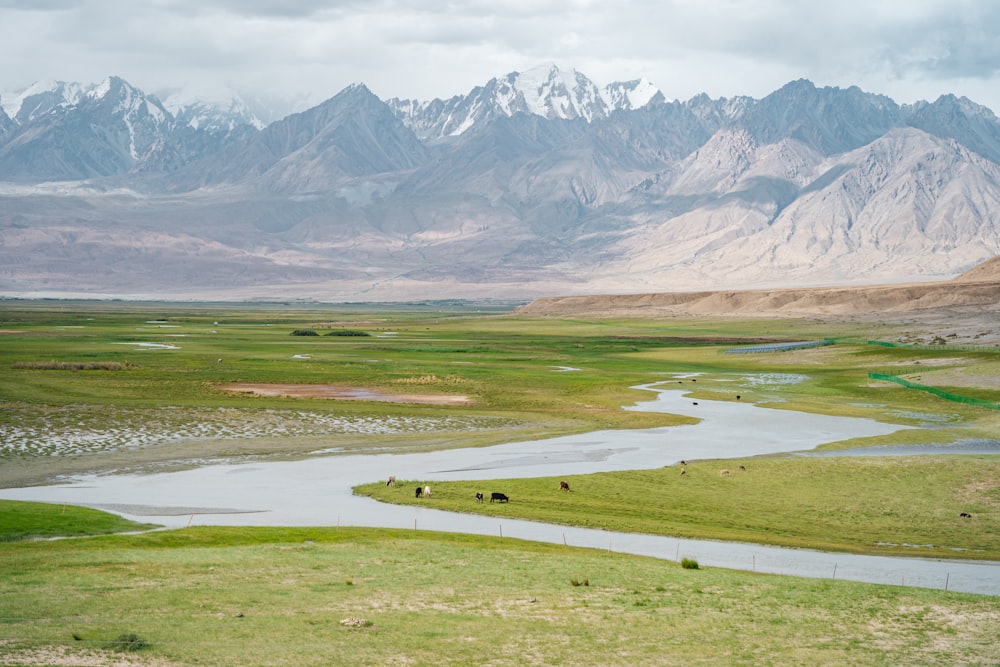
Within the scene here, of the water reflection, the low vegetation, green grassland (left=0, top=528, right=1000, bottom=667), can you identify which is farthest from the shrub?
the water reflection

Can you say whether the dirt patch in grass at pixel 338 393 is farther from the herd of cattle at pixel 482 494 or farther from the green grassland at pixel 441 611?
the green grassland at pixel 441 611

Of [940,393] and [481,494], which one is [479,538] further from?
[940,393]

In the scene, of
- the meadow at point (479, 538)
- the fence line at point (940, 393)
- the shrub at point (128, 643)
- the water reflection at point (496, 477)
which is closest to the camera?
the shrub at point (128, 643)

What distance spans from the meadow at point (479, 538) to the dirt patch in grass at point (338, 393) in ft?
5.34

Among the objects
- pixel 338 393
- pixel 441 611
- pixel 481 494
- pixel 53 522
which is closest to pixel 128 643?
pixel 441 611

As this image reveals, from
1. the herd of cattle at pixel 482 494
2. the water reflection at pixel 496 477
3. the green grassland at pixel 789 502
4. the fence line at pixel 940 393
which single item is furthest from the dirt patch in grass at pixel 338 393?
the fence line at pixel 940 393

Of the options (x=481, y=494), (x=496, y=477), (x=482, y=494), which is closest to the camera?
(x=481, y=494)

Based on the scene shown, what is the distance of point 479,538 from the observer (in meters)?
34.4

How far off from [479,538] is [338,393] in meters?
45.1

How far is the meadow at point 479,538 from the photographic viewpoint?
69.8 ft

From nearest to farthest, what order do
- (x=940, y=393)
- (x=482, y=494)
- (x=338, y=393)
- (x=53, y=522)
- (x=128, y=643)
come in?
(x=128, y=643)
(x=53, y=522)
(x=482, y=494)
(x=940, y=393)
(x=338, y=393)

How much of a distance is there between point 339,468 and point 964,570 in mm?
26122

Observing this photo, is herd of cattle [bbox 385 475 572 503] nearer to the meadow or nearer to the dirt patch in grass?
the meadow

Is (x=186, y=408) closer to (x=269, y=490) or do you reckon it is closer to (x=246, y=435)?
(x=246, y=435)
